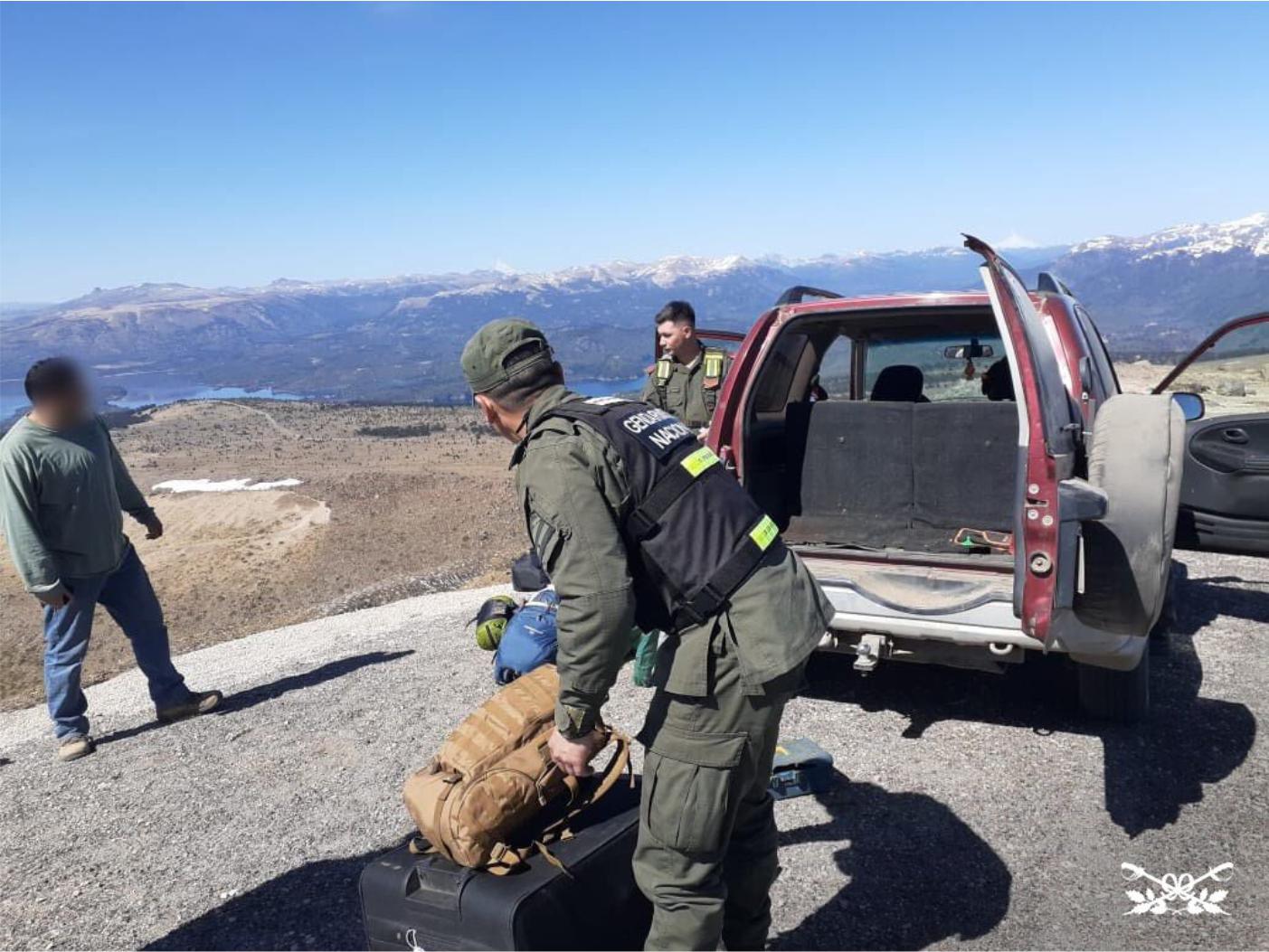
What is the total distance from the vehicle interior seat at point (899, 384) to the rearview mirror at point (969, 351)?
22 cm

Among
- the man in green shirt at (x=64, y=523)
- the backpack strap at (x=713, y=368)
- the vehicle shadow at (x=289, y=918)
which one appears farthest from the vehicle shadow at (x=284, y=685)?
the backpack strap at (x=713, y=368)

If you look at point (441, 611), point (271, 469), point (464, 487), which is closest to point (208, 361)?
point (271, 469)

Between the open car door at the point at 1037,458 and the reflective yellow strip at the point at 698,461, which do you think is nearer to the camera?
the reflective yellow strip at the point at 698,461

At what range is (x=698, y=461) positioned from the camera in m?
2.36

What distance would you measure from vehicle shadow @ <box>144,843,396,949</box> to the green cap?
1729 mm

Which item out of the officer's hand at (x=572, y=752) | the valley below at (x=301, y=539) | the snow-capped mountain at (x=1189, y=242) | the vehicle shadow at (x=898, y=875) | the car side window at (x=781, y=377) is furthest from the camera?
the snow-capped mountain at (x=1189, y=242)

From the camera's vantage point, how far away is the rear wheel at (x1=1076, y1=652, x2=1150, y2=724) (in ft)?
13.3

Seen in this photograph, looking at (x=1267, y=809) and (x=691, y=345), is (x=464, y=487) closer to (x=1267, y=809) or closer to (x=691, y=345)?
(x=691, y=345)

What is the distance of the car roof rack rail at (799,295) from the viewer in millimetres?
5062

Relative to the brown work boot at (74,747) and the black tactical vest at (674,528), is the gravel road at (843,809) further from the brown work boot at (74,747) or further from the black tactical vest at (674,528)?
the black tactical vest at (674,528)

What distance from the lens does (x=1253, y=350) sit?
4988 mm

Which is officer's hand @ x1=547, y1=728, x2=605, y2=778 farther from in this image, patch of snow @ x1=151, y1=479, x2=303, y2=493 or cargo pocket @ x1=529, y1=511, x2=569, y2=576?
patch of snow @ x1=151, y1=479, x2=303, y2=493

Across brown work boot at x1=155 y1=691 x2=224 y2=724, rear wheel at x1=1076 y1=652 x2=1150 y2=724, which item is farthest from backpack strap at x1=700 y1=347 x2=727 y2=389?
brown work boot at x1=155 y1=691 x2=224 y2=724

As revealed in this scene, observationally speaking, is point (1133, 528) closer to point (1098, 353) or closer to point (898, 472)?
point (898, 472)
